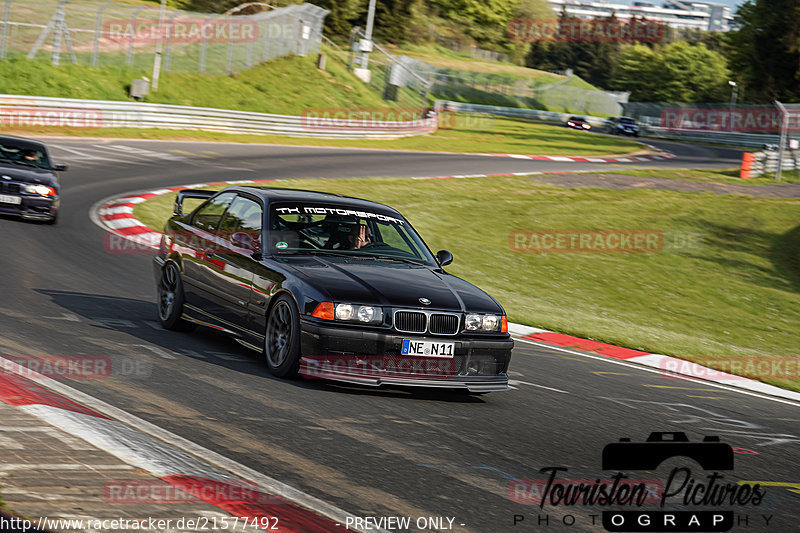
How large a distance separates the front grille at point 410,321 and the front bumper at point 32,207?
10381 mm

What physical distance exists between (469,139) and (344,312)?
44691 millimetres

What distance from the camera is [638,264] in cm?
1905

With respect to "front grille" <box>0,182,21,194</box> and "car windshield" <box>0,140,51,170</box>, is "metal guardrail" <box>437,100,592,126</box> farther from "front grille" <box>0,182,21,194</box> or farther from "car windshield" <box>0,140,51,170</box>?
"front grille" <box>0,182,21,194</box>

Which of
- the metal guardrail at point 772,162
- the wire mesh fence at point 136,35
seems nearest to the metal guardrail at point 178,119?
the wire mesh fence at point 136,35

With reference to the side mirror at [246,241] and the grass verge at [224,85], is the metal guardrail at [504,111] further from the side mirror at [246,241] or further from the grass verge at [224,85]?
the side mirror at [246,241]

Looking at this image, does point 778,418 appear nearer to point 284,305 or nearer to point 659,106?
point 284,305

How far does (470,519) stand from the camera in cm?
443

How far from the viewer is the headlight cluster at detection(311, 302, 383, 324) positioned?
691 centimetres

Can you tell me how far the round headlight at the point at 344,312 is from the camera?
691 cm

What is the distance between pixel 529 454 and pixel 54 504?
301 centimetres

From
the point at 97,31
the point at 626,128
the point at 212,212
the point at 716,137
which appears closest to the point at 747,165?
the point at 97,31

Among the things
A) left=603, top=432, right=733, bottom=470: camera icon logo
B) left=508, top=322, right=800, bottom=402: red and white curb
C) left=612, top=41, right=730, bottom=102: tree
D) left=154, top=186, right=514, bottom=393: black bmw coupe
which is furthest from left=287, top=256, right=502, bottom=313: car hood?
left=612, top=41, right=730, bottom=102: tree

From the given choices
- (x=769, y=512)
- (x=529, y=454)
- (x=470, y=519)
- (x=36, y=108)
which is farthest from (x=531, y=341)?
(x=36, y=108)

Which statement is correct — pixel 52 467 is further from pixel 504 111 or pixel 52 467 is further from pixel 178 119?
pixel 504 111
